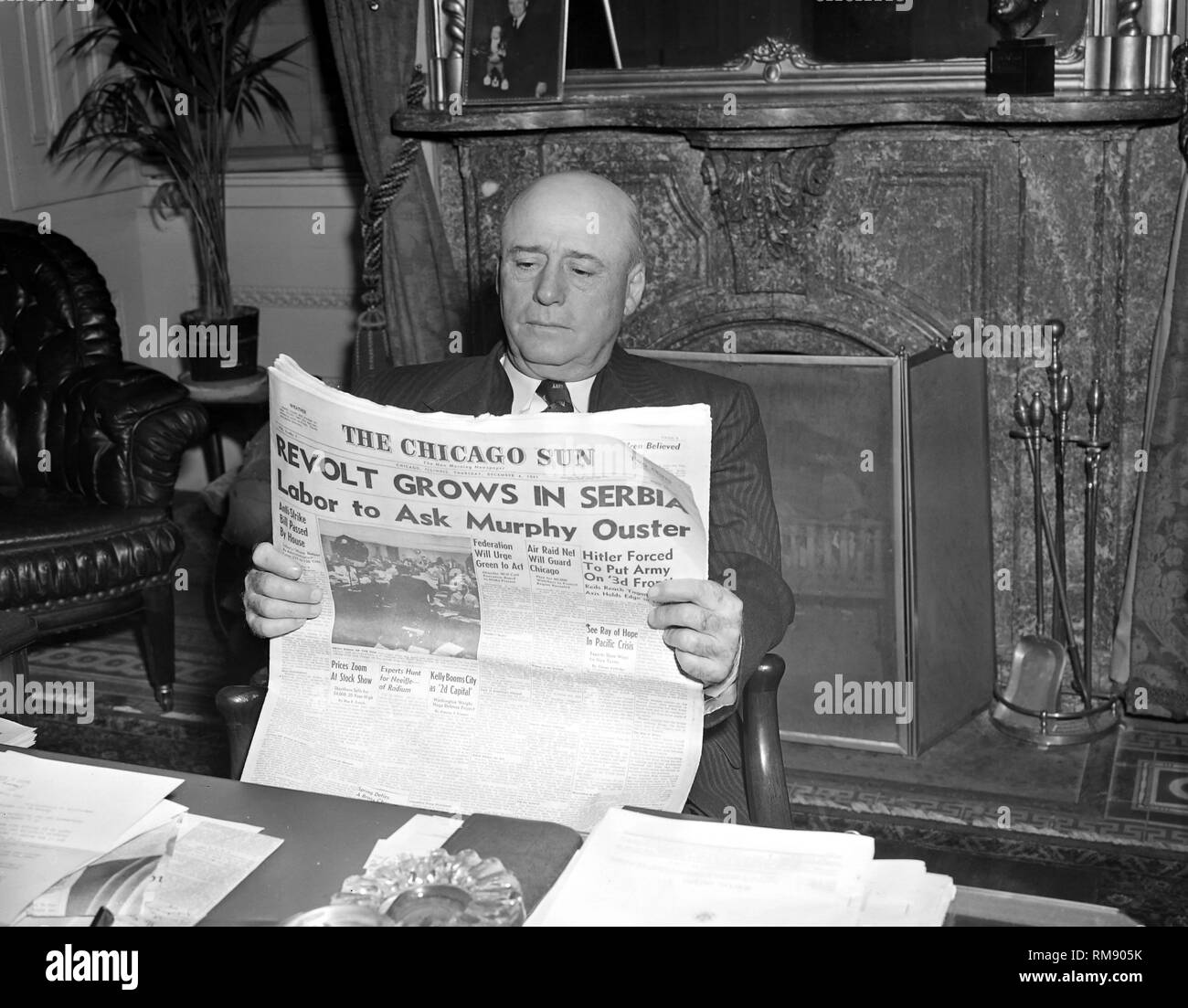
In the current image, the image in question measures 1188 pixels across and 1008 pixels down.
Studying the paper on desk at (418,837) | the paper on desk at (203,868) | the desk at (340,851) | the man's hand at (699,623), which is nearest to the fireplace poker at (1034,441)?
the man's hand at (699,623)

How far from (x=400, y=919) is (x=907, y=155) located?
2443mm

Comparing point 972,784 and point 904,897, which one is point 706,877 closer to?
point 904,897

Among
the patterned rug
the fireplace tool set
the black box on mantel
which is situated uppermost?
the black box on mantel

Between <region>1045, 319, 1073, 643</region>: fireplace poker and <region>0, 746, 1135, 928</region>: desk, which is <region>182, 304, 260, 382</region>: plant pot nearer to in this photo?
<region>1045, 319, 1073, 643</region>: fireplace poker

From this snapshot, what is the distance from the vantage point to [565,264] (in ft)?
5.93

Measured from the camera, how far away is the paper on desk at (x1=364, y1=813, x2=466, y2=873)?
1.15 meters

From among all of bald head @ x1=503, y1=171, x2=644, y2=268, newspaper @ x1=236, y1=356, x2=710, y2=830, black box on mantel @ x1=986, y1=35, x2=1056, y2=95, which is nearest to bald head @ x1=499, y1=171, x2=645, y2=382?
bald head @ x1=503, y1=171, x2=644, y2=268

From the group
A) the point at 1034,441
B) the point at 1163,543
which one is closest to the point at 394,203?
the point at 1034,441

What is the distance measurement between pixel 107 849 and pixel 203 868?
3.5 inches

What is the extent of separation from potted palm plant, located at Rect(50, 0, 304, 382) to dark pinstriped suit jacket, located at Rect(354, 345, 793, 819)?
230cm

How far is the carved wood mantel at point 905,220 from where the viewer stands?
295cm

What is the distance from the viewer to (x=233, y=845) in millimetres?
1168
